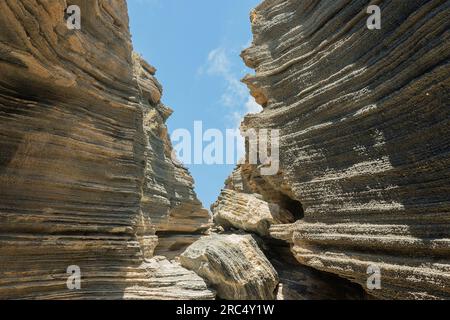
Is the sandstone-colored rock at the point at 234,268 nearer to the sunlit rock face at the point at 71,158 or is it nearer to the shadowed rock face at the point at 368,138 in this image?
the sunlit rock face at the point at 71,158

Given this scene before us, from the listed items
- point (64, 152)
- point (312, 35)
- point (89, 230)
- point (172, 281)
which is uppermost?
point (312, 35)

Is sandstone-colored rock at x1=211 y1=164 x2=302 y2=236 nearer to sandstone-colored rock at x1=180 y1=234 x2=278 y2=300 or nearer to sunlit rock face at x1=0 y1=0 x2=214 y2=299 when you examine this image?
sandstone-colored rock at x1=180 y1=234 x2=278 y2=300

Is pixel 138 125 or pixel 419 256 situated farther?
pixel 138 125

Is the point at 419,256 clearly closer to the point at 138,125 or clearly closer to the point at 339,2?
the point at 339,2

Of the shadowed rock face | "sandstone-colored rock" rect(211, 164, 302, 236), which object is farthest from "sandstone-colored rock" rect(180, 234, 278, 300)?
"sandstone-colored rock" rect(211, 164, 302, 236)

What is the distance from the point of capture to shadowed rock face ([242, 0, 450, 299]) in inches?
202

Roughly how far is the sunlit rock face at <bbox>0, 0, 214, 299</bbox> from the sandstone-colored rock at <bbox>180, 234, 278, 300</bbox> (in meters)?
0.42

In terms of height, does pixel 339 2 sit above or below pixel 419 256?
above

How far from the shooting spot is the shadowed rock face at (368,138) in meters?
5.12

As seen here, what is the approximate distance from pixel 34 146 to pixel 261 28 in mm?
7223

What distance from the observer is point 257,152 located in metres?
9.28

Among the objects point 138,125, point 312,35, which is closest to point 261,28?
point 312,35

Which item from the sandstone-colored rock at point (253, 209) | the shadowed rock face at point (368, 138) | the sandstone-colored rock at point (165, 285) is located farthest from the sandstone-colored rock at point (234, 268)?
the sandstone-colored rock at point (253, 209)

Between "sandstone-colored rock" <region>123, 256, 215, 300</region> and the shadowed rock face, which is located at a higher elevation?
the shadowed rock face
